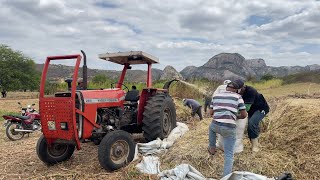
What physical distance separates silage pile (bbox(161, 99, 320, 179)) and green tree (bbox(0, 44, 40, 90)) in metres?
41.1

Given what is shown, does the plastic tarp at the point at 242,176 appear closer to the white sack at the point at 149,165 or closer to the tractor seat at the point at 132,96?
A: the white sack at the point at 149,165

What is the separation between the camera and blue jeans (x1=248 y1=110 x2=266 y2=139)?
6238mm

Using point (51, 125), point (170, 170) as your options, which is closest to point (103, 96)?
point (51, 125)

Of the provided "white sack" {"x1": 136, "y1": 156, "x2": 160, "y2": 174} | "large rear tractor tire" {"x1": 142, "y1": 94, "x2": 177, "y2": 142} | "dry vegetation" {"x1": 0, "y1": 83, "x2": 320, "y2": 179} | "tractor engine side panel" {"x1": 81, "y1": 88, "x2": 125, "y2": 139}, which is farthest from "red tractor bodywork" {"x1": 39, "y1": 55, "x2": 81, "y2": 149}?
"large rear tractor tire" {"x1": 142, "y1": 94, "x2": 177, "y2": 142}

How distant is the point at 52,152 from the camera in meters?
6.84

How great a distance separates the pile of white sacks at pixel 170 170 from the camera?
16.6 feet

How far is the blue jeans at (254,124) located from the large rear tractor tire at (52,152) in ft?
11.6

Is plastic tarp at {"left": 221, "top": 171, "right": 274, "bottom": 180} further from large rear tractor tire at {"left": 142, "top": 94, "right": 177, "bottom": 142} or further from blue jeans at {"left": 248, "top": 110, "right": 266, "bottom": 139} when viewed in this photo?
large rear tractor tire at {"left": 142, "top": 94, "right": 177, "bottom": 142}

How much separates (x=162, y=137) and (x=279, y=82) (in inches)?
1288

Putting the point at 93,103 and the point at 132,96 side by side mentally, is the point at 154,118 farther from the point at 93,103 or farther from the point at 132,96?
the point at 93,103

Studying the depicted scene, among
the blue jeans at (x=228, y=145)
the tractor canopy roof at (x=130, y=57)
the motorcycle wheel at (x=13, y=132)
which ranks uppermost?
the tractor canopy roof at (x=130, y=57)

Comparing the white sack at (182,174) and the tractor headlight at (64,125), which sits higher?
the tractor headlight at (64,125)

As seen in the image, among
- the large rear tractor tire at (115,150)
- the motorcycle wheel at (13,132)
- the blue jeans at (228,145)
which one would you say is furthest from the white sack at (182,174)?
the motorcycle wheel at (13,132)

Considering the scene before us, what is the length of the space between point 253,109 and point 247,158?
1090 mm
